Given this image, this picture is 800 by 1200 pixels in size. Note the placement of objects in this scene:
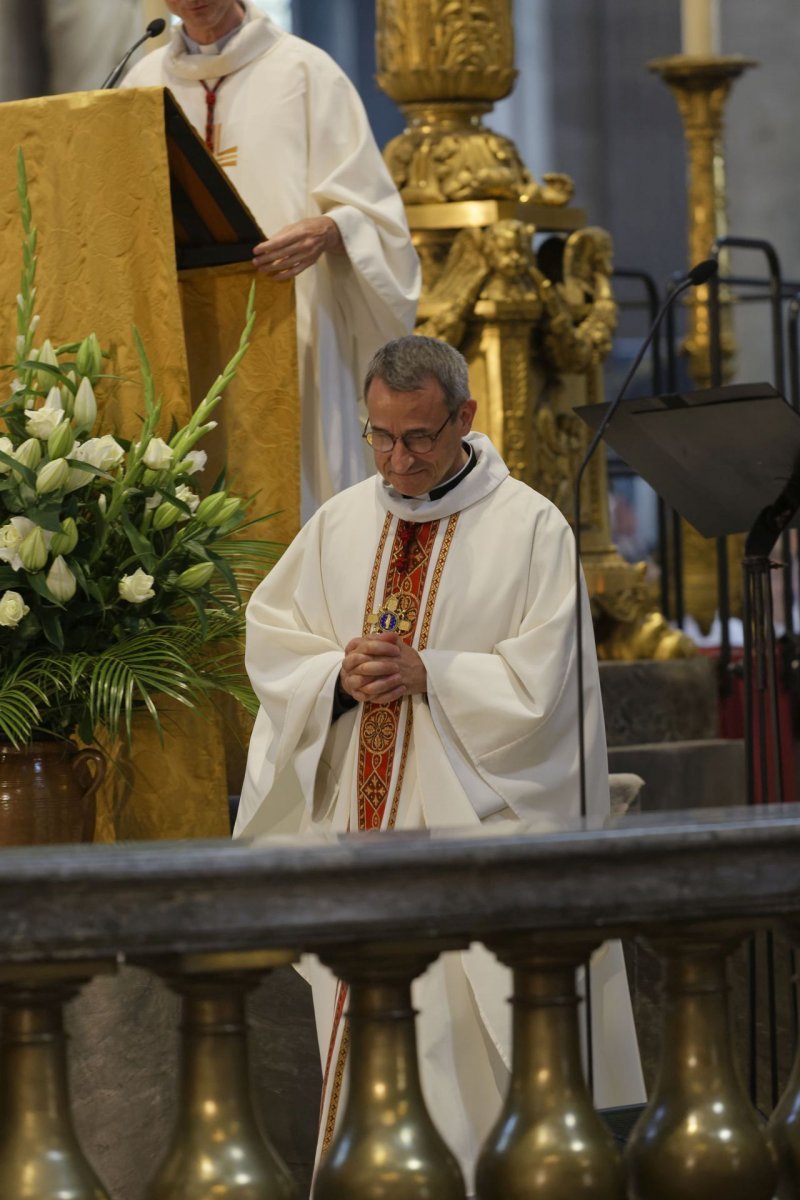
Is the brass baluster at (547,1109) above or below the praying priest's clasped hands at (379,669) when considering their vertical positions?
below

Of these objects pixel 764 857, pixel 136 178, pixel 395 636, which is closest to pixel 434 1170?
pixel 764 857

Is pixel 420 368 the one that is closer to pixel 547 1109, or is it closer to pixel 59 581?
pixel 59 581

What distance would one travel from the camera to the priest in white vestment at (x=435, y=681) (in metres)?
4.05

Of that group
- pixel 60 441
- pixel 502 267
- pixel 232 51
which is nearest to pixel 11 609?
pixel 60 441

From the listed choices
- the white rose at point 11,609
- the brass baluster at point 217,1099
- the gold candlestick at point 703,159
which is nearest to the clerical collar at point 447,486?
the white rose at point 11,609

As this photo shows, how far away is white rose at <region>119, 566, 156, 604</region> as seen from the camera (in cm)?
433

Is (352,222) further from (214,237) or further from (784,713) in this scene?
(784,713)

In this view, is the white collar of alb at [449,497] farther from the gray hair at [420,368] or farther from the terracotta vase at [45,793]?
the terracotta vase at [45,793]

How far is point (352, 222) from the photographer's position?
5.36m

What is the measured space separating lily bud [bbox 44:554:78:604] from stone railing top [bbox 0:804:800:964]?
2264 millimetres

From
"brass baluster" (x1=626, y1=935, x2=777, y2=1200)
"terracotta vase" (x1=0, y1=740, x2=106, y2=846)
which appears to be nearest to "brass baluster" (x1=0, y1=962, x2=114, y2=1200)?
"brass baluster" (x1=626, y1=935, x2=777, y2=1200)

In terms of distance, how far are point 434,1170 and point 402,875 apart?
0.95 feet

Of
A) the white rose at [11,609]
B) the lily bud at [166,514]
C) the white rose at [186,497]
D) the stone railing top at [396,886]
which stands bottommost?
the stone railing top at [396,886]

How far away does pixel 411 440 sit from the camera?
4051 mm
